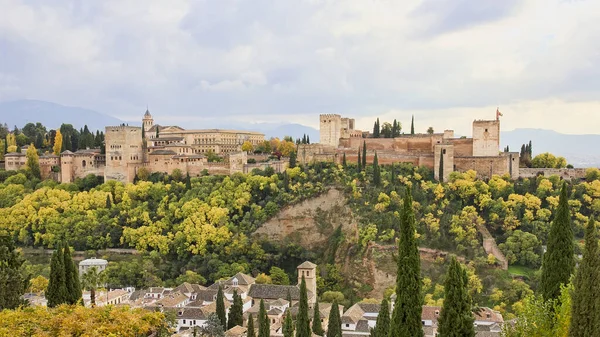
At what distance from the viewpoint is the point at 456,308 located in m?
13.1

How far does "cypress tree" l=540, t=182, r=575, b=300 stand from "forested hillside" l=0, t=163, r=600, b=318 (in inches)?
728

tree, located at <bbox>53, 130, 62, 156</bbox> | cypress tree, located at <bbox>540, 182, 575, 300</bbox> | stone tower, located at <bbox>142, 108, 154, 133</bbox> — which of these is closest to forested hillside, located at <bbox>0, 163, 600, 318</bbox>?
tree, located at <bbox>53, 130, 62, 156</bbox>

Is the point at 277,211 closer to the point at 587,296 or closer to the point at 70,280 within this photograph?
the point at 70,280

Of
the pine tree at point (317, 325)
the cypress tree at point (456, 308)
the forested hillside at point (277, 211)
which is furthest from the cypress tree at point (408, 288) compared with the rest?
the forested hillside at point (277, 211)

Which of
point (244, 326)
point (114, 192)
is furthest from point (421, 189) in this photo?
point (114, 192)

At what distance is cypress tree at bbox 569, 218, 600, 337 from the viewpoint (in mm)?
12125

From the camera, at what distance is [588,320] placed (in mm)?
12203

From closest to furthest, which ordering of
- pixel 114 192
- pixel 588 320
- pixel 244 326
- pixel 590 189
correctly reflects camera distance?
pixel 588 320, pixel 244 326, pixel 590 189, pixel 114 192

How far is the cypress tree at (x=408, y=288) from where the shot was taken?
1379 cm

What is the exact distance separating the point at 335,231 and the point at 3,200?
27.5 metres

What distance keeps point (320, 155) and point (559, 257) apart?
3543 centimetres

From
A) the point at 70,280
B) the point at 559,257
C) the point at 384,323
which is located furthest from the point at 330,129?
the point at 559,257

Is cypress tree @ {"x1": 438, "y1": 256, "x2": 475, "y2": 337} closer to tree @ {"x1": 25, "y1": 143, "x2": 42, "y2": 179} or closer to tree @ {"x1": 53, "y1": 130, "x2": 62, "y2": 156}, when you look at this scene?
tree @ {"x1": 25, "y1": 143, "x2": 42, "y2": 179}

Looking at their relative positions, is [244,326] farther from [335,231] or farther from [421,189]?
[421,189]
